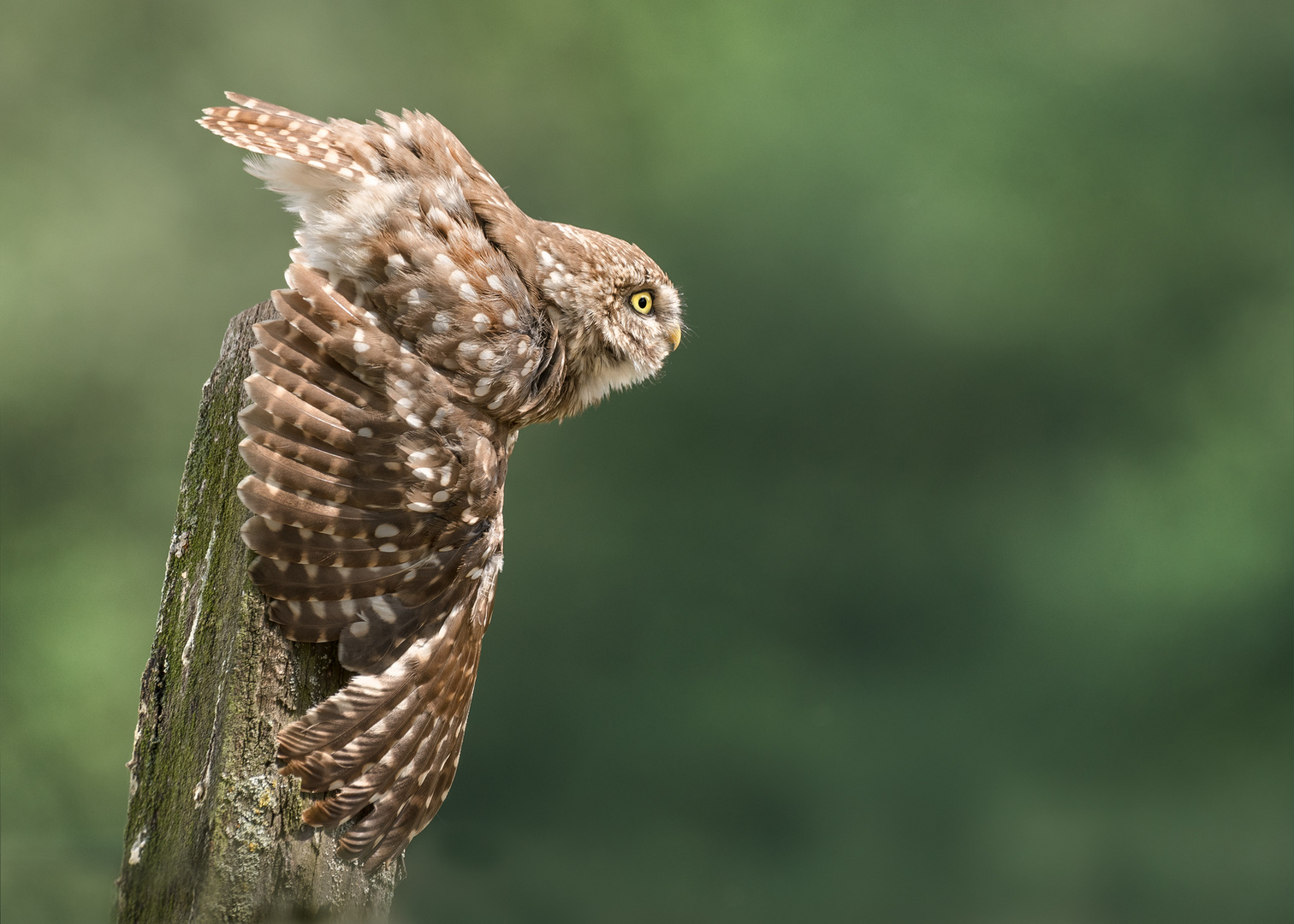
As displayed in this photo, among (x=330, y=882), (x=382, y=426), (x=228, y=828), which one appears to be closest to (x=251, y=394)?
(x=382, y=426)

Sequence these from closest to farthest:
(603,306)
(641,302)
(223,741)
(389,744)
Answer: (223,741), (389,744), (603,306), (641,302)

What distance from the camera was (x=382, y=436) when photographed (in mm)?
1505

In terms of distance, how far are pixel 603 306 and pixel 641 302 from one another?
0.13 m

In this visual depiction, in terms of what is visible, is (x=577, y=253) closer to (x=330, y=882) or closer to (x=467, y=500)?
(x=467, y=500)

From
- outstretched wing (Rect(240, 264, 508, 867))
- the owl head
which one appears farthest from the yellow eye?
outstretched wing (Rect(240, 264, 508, 867))

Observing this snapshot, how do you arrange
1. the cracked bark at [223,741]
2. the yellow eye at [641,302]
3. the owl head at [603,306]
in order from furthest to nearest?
the yellow eye at [641,302] < the owl head at [603,306] < the cracked bark at [223,741]

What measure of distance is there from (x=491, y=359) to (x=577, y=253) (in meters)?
0.34

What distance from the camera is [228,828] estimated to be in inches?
56.6

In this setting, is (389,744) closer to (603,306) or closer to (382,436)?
(382,436)

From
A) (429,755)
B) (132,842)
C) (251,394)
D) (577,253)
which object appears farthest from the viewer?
(577,253)

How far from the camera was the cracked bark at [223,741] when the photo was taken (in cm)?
145

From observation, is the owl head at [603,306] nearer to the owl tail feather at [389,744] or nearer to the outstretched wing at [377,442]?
the outstretched wing at [377,442]

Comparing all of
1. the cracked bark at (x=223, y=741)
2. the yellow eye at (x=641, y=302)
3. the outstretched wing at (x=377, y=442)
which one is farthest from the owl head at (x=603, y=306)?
the cracked bark at (x=223, y=741)

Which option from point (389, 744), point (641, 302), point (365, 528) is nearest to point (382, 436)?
point (365, 528)
